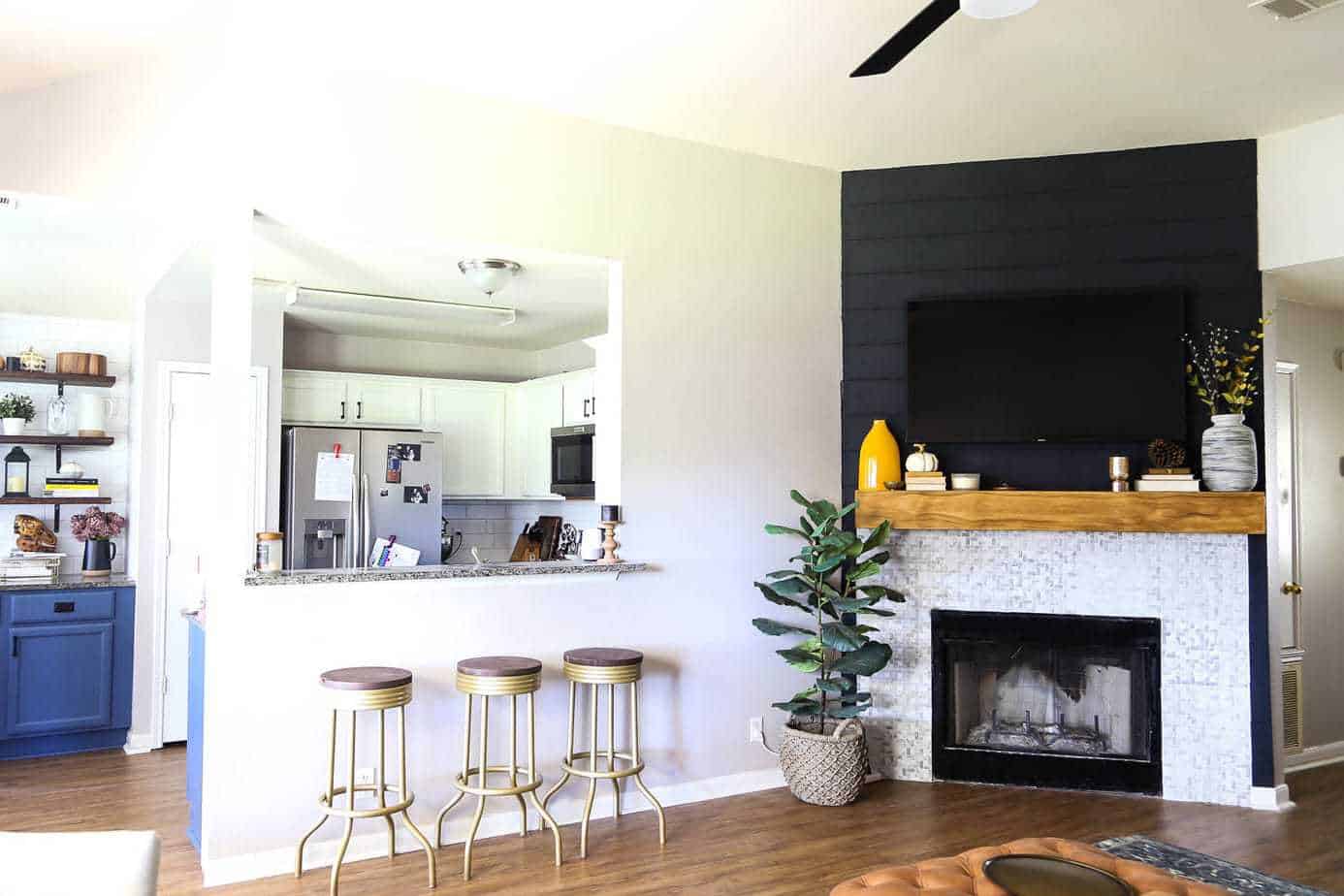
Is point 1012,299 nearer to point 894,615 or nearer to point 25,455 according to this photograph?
point 894,615

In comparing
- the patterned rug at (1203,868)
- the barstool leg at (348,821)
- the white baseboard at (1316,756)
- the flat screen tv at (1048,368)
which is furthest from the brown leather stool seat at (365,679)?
the white baseboard at (1316,756)

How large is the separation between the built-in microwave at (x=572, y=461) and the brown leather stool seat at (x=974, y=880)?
3.92m

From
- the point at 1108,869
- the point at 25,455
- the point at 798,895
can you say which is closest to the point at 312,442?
the point at 25,455

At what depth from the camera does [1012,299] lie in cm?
477

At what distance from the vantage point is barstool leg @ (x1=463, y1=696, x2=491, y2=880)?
142 inches

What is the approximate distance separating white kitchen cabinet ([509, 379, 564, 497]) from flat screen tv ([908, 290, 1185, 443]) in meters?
2.81

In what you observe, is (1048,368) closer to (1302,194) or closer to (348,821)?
(1302,194)

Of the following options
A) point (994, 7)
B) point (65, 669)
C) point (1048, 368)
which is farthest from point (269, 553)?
point (1048, 368)

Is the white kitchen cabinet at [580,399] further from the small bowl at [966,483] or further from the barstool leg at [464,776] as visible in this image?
the barstool leg at [464,776]

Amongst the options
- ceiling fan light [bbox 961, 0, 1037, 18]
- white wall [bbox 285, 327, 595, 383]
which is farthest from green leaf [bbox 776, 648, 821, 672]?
white wall [bbox 285, 327, 595, 383]

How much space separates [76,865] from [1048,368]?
4137 millimetres

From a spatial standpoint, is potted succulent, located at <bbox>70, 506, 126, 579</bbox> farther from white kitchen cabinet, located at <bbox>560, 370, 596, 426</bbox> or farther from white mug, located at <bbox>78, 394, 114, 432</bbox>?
white kitchen cabinet, located at <bbox>560, 370, 596, 426</bbox>

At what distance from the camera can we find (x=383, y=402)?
6863mm

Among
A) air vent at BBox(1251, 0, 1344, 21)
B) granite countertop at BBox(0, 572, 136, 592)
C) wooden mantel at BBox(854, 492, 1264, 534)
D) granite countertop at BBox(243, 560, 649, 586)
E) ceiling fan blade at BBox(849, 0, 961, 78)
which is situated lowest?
granite countertop at BBox(0, 572, 136, 592)
